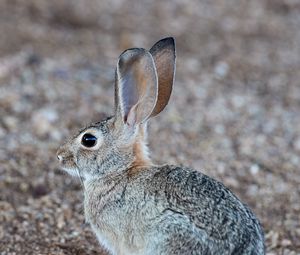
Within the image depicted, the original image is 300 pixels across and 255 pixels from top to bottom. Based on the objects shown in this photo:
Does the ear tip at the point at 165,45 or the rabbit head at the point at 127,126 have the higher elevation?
the ear tip at the point at 165,45

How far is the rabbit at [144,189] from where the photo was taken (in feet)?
15.9

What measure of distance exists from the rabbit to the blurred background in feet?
2.40

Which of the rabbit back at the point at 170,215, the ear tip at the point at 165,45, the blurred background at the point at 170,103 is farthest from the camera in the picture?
the blurred background at the point at 170,103

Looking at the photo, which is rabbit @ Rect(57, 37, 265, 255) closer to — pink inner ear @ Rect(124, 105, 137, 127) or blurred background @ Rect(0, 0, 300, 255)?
pink inner ear @ Rect(124, 105, 137, 127)

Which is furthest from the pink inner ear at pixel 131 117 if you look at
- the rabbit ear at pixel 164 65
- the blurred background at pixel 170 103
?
the blurred background at pixel 170 103

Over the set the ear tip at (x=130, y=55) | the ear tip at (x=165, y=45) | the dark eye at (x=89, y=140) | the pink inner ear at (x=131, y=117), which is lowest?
the dark eye at (x=89, y=140)

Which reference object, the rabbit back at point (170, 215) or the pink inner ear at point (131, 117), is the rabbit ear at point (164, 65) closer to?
the pink inner ear at point (131, 117)

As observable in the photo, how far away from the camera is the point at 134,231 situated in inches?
204

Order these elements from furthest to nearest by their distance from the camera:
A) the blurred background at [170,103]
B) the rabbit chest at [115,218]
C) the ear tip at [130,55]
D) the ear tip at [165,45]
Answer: the blurred background at [170,103] < the ear tip at [165,45] < the ear tip at [130,55] < the rabbit chest at [115,218]

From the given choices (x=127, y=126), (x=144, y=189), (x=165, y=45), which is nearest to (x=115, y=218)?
(x=144, y=189)

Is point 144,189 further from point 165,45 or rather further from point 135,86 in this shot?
point 165,45

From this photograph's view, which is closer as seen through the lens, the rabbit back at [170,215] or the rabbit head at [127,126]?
the rabbit back at [170,215]

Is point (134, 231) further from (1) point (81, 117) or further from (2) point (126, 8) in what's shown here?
(2) point (126, 8)

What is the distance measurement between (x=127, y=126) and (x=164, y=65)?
1.78 feet
